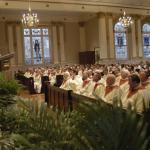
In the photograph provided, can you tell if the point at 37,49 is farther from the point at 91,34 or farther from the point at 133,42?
the point at 133,42

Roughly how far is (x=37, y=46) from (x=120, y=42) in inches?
251

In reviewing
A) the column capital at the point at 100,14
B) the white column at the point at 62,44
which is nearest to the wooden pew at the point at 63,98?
the column capital at the point at 100,14

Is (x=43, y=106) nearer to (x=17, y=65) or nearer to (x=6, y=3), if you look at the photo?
(x=6, y=3)

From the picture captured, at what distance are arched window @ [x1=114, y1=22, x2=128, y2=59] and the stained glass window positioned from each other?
524 centimetres

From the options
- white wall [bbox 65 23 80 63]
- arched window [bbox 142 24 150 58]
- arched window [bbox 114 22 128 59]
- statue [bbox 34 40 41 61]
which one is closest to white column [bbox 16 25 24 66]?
statue [bbox 34 40 41 61]

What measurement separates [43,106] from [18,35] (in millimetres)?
20478

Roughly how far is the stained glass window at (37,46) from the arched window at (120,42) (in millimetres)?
5240

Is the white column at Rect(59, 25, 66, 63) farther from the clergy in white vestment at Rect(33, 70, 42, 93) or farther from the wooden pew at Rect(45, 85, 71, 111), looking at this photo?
the wooden pew at Rect(45, 85, 71, 111)

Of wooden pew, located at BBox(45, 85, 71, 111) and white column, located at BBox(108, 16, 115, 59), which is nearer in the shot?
wooden pew, located at BBox(45, 85, 71, 111)

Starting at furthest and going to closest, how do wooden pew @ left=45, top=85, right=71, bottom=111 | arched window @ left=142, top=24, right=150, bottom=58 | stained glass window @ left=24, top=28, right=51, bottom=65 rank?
arched window @ left=142, top=24, right=150, bottom=58 → stained glass window @ left=24, top=28, right=51, bottom=65 → wooden pew @ left=45, top=85, right=71, bottom=111

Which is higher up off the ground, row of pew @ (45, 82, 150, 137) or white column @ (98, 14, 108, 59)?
white column @ (98, 14, 108, 59)

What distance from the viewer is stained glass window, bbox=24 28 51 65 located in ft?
74.6

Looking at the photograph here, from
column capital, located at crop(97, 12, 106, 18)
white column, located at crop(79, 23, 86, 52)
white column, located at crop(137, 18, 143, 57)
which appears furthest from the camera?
white column, located at crop(79, 23, 86, 52)

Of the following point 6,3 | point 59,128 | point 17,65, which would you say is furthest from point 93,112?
point 17,65
